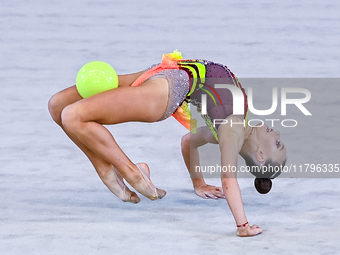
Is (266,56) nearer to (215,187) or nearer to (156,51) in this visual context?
(156,51)

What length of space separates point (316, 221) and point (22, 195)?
4.41 feet

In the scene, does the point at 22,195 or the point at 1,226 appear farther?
the point at 22,195

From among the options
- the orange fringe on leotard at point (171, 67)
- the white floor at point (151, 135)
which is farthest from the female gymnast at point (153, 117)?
the white floor at point (151, 135)

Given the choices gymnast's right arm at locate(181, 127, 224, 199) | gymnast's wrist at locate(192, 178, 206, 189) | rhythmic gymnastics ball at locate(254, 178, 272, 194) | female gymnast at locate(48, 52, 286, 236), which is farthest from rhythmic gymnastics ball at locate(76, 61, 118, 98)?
rhythmic gymnastics ball at locate(254, 178, 272, 194)

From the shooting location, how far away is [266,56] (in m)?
5.38

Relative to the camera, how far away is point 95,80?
285 centimetres

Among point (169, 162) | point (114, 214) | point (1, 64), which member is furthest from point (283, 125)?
point (1, 64)

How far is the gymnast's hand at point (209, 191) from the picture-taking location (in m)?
3.12

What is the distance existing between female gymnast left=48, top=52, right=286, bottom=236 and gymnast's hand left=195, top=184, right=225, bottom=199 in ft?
0.64

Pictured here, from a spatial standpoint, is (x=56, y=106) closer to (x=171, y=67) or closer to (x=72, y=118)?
A: (x=72, y=118)

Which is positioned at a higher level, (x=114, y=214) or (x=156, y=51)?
(x=156, y=51)

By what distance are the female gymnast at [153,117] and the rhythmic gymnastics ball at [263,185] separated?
6.3 inches

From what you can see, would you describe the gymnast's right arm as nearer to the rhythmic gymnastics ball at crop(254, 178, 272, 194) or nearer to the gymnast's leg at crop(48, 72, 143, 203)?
the rhythmic gymnastics ball at crop(254, 178, 272, 194)

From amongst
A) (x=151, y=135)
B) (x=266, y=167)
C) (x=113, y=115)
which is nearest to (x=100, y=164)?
(x=113, y=115)
